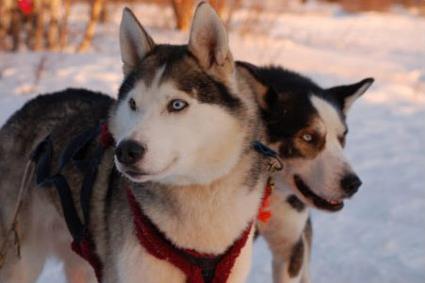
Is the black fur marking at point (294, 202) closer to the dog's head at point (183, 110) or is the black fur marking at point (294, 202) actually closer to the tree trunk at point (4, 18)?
the dog's head at point (183, 110)

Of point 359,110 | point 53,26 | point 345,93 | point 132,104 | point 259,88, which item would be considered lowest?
point 53,26

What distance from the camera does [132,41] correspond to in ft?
7.54

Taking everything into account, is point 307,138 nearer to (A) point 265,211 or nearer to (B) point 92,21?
(A) point 265,211

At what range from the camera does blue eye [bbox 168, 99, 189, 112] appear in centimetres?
198

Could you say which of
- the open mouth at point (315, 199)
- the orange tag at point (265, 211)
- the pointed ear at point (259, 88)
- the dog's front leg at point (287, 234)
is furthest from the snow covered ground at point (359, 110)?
the pointed ear at point (259, 88)

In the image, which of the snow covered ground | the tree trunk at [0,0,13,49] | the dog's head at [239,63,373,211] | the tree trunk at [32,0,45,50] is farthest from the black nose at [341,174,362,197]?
the tree trunk at [0,0,13,49]

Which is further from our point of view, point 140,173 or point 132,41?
point 132,41

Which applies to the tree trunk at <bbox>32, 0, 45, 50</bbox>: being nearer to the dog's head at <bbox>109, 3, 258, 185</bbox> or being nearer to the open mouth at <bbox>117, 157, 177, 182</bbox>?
the dog's head at <bbox>109, 3, 258, 185</bbox>

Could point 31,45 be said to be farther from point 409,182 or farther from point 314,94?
point 314,94

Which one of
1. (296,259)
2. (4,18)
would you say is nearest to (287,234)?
(296,259)

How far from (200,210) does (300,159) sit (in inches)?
28.0

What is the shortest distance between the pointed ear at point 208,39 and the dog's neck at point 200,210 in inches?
14.2

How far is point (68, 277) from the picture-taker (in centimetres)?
312

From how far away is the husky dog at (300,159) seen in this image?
104 inches
